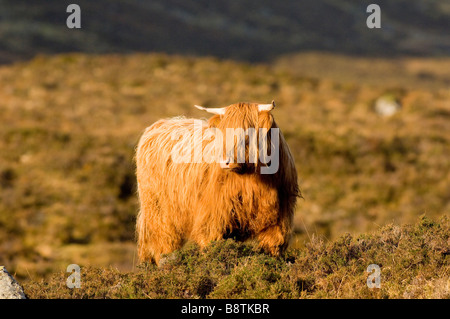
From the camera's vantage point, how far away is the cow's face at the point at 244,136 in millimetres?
6582

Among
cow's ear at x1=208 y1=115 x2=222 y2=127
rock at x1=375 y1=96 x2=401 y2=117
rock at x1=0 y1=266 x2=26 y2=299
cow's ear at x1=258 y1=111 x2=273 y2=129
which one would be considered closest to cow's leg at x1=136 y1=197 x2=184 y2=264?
cow's ear at x1=208 y1=115 x2=222 y2=127

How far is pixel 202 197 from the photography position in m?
7.21

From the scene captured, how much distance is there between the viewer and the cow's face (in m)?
6.58

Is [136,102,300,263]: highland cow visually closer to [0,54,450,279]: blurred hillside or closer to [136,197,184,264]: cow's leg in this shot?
[136,197,184,264]: cow's leg

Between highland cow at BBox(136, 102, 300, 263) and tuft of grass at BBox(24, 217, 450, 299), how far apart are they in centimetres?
34

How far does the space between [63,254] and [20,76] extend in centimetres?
2478

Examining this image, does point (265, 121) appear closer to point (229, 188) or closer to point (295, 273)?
point (229, 188)

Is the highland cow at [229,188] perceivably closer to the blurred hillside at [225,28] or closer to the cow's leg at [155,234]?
the cow's leg at [155,234]

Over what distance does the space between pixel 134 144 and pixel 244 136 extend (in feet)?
61.3

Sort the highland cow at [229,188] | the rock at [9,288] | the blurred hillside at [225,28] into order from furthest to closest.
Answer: the blurred hillside at [225,28]
the highland cow at [229,188]
the rock at [9,288]

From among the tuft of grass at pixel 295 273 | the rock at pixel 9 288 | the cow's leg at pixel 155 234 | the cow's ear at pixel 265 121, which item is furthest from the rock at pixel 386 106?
the rock at pixel 9 288

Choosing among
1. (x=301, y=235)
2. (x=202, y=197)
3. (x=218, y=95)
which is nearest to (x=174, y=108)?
(x=218, y=95)

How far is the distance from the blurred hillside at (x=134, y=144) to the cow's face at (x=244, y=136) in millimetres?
3013
